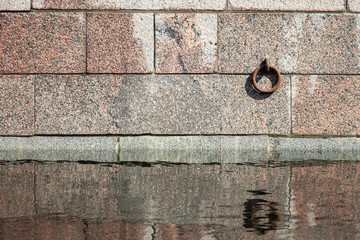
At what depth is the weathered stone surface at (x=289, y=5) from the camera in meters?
6.54

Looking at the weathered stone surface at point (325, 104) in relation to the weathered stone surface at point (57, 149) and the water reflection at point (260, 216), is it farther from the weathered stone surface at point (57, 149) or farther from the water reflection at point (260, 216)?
the water reflection at point (260, 216)

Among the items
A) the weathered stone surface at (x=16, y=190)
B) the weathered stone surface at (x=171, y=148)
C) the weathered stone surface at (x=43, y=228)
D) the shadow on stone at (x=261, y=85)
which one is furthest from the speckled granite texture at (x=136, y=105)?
the weathered stone surface at (x=43, y=228)

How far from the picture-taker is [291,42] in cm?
660

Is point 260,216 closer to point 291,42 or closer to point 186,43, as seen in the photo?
point 186,43

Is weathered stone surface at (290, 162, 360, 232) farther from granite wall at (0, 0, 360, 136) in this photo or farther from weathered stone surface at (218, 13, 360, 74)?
weathered stone surface at (218, 13, 360, 74)

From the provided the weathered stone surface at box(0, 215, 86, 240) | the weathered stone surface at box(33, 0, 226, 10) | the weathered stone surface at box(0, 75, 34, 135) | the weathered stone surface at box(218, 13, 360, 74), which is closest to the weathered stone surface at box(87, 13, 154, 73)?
the weathered stone surface at box(33, 0, 226, 10)

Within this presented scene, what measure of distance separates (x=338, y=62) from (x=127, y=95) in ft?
9.31

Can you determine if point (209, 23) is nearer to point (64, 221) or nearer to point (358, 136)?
point (358, 136)

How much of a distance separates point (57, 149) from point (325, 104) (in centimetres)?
358

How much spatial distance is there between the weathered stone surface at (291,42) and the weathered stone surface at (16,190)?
2.82 m

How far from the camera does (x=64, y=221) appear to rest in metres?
3.51

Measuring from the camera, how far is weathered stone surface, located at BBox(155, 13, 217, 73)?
21.4 ft

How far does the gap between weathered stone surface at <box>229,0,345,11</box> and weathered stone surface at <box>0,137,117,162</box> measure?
2.44 meters

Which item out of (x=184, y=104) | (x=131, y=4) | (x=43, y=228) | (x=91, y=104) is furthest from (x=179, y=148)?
(x=43, y=228)
